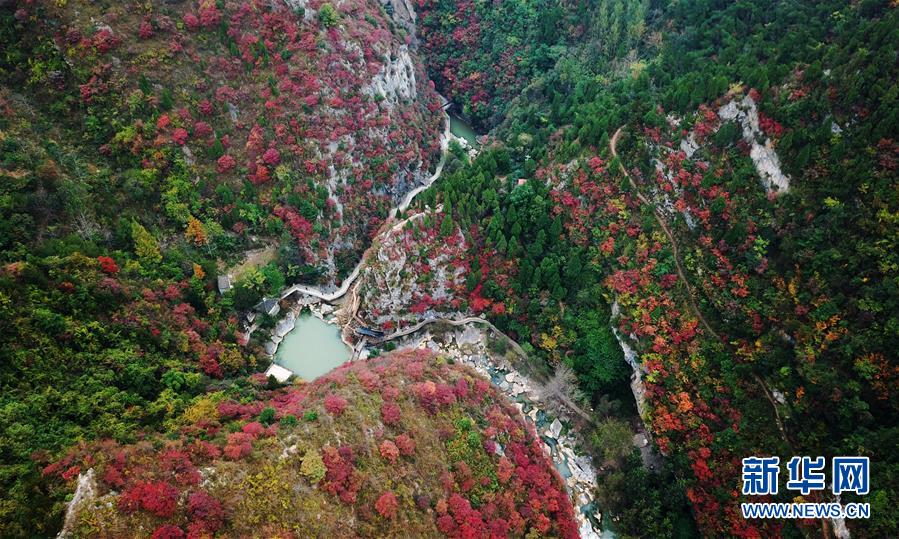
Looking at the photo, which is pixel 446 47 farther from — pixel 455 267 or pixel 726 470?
pixel 726 470

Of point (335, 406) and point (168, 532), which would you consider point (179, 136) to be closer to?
point (335, 406)

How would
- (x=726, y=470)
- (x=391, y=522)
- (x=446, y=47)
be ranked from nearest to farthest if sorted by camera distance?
(x=391, y=522) < (x=726, y=470) < (x=446, y=47)

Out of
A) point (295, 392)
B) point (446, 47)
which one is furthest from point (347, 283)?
point (446, 47)

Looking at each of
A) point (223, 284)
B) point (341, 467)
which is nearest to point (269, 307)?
point (223, 284)
